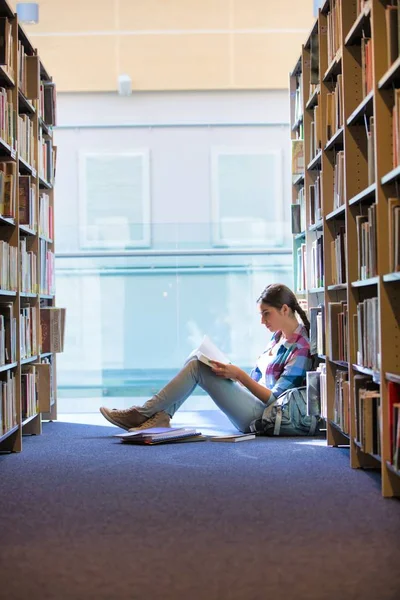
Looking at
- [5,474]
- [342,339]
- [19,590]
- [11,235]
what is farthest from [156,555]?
[11,235]

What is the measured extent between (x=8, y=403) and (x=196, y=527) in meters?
1.89

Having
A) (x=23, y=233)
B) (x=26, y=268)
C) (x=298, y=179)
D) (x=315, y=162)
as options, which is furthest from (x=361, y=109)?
Result: (x=23, y=233)

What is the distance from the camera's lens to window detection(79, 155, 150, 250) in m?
7.29

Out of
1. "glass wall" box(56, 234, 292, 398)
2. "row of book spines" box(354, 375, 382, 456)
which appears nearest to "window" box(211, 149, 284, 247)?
"glass wall" box(56, 234, 292, 398)

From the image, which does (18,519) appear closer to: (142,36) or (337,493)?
(337,493)

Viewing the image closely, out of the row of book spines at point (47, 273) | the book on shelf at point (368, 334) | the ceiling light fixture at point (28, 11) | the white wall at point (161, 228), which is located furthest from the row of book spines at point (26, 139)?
the book on shelf at point (368, 334)

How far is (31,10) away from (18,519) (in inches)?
201

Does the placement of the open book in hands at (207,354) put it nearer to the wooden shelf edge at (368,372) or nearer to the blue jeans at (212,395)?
the blue jeans at (212,395)

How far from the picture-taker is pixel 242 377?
4.80m

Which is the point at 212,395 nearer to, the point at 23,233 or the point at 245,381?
the point at 245,381

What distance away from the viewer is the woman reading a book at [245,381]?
486cm

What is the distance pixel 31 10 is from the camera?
22.6 ft

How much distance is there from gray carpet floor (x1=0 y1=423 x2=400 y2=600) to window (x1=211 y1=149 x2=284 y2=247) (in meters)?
3.37

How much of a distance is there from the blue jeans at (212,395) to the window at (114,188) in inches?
102
